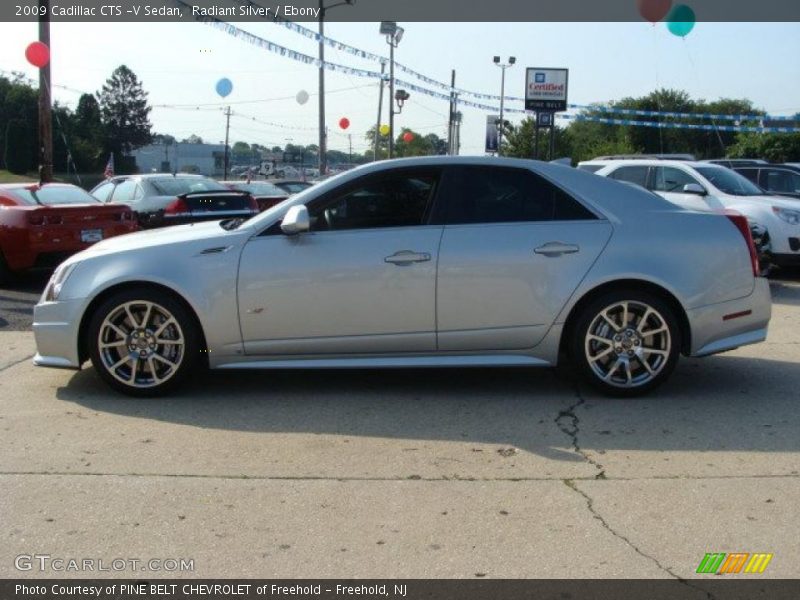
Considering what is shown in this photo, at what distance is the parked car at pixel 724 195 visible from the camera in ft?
39.0

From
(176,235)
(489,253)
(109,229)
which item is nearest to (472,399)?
(489,253)

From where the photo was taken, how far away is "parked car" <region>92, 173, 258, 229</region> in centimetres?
1366

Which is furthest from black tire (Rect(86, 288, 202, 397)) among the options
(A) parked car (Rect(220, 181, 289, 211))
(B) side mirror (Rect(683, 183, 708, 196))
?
(A) parked car (Rect(220, 181, 289, 211))

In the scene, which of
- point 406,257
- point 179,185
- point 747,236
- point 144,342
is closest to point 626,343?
point 747,236

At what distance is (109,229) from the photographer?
37.8 feet

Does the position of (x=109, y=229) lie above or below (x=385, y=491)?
above

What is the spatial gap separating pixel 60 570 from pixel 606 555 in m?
2.20

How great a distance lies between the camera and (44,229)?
11.0m

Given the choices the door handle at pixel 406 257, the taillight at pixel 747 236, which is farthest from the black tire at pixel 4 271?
the taillight at pixel 747 236

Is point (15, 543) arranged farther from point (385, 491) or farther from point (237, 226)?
point (237, 226)

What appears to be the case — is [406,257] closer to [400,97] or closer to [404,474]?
[404,474]

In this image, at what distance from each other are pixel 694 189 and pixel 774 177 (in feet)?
15.2

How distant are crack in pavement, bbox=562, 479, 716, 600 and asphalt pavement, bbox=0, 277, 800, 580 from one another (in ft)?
0.04

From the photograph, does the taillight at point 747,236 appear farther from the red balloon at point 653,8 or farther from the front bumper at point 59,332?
the red balloon at point 653,8
